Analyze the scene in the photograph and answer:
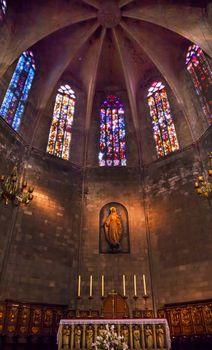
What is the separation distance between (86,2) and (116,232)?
12439 mm

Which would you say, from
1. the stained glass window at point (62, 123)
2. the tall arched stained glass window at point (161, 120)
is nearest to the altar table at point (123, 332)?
the tall arched stained glass window at point (161, 120)

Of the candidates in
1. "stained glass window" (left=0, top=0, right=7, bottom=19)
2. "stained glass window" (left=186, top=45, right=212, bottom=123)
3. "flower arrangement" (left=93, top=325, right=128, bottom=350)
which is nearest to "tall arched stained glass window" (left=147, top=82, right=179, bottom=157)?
"stained glass window" (left=186, top=45, right=212, bottom=123)

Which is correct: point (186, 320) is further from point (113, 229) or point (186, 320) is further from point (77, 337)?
point (77, 337)

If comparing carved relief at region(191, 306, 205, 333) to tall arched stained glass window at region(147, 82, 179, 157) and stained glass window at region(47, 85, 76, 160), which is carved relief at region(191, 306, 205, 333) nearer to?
tall arched stained glass window at region(147, 82, 179, 157)

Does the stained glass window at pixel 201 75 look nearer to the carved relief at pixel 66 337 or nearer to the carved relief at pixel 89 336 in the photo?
the carved relief at pixel 89 336

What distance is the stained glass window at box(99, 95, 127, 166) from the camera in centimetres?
1691

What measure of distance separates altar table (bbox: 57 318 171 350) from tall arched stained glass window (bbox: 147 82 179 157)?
32.0 ft

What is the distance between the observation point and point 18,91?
51.4 ft

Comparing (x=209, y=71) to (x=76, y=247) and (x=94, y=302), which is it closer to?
(x=76, y=247)

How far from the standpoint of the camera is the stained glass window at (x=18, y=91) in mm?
14555

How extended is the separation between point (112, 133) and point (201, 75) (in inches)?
238

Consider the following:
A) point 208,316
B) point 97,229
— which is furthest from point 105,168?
point 208,316

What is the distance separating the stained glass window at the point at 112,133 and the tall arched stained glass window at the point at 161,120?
202 cm

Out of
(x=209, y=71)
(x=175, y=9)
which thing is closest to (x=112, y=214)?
(x=209, y=71)
